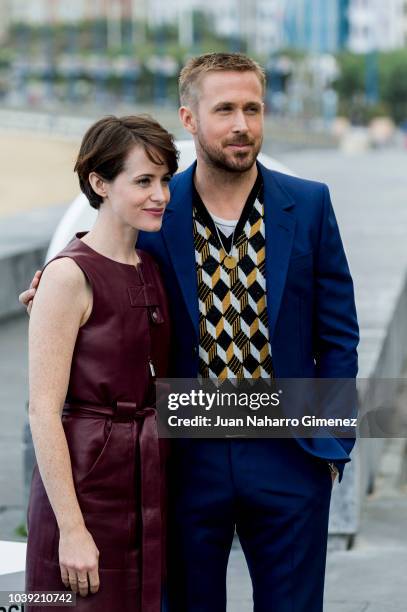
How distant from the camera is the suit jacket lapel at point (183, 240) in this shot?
3.34m

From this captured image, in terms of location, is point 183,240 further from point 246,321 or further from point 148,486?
point 148,486

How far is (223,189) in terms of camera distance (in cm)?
341

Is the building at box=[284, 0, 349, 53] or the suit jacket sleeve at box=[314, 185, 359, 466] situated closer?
the suit jacket sleeve at box=[314, 185, 359, 466]

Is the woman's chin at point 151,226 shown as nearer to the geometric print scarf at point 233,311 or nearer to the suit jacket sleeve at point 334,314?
the geometric print scarf at point 233,311

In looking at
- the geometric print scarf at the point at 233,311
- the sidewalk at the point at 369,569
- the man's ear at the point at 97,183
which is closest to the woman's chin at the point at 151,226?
the man's ear at the point at 97,183

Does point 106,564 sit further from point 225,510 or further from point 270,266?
point 270,266

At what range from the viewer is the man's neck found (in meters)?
3.40

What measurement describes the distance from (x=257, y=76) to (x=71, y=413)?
84cm

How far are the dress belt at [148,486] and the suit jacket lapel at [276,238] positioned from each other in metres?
0.39

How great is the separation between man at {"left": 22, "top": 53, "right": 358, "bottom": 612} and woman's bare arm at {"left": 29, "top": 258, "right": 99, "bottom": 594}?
1.12ft

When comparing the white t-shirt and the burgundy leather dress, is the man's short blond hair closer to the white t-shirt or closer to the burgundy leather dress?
the white t-shirt

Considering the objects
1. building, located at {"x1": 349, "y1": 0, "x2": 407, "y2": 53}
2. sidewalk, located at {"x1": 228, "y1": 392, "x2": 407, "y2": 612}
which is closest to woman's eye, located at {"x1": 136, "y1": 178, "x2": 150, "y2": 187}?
sidewalk, located at {"x1": 228, "y1": 392, "x2": 407, "y2": 612}

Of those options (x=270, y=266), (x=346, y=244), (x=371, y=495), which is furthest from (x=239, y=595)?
(x=346, y=244)

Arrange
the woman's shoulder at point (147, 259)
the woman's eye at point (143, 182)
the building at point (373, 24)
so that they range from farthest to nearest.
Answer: the building at point (373, 24)
the woman's shoulder at point (147, 259)
the woman's eye at point (143, 182)
